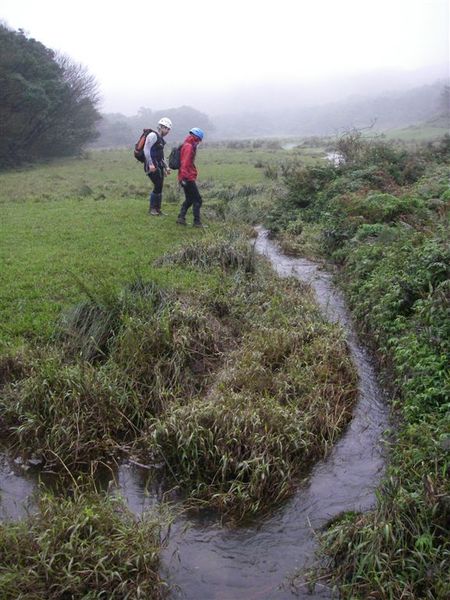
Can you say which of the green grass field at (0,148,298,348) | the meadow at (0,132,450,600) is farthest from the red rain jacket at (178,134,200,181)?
the meadow at (0,132,450,600)

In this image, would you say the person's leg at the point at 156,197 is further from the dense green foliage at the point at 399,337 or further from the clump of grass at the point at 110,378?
the clump of grass at the point at 110,378

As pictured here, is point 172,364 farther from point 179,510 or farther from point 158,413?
point 179,510

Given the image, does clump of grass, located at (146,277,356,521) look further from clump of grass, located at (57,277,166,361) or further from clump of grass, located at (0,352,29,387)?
clump of grass, located at (0,352,29,387)

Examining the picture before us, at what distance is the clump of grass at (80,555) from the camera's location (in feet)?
13.8

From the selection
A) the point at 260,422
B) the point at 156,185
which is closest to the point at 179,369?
the point at 260,422

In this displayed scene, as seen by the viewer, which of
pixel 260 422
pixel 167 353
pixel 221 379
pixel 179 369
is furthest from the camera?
pixel 167 353

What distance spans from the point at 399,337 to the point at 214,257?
4.93m

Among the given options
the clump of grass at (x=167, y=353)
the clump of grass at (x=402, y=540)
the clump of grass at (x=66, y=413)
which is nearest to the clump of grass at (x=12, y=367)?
the clump of grass at (x=66, y=413)

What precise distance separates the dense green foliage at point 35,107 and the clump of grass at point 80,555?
121 feet

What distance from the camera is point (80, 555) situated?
4.37 m

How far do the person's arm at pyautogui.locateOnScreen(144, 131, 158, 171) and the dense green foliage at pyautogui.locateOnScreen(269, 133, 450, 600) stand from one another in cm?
428

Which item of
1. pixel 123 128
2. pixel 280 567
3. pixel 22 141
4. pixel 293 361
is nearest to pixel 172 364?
pixel 293 361

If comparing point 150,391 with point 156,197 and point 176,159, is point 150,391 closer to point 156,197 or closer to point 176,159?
point 176,159

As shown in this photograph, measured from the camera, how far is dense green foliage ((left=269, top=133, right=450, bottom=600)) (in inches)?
171
